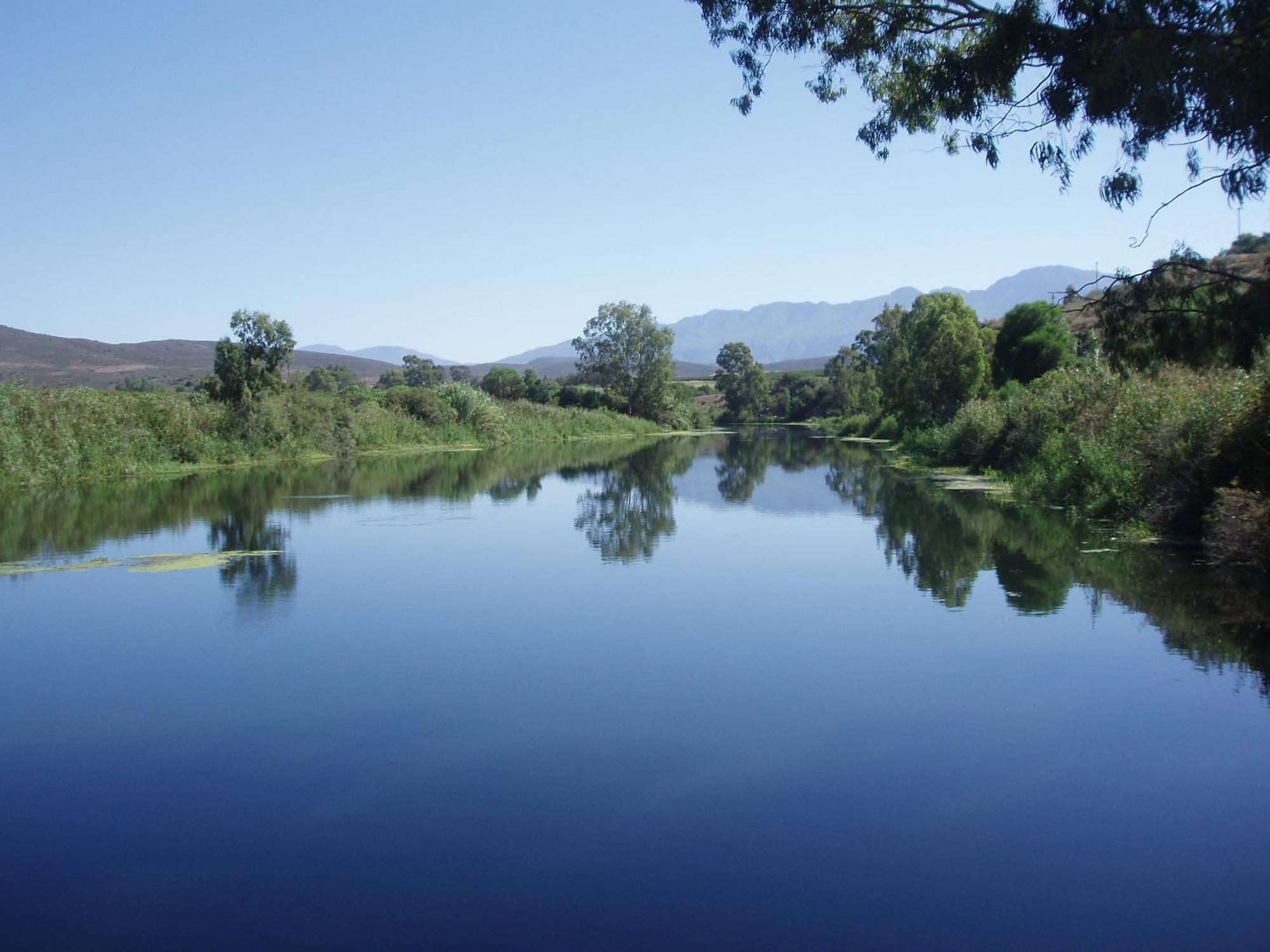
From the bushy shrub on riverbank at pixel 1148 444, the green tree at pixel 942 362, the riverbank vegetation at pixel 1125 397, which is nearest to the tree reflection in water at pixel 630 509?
the riverbank vegetation at pixel 1125 397

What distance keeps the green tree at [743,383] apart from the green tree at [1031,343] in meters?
53.1

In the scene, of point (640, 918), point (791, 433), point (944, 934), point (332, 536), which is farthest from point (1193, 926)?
point (791, 433)

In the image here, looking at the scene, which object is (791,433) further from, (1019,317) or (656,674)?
(656,674)

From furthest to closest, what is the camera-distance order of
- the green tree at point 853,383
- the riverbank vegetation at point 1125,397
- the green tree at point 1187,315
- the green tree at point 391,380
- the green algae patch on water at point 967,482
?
the green tree at point 391,380
the green tree at point 853,383
the green algae patch on water at point 967,482
the riverbank vegetation at point 1125,397
the green tree at point 1187,315

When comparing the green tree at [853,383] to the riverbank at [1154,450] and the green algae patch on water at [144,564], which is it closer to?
the riverbank at [1154,450]

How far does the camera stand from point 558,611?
12234mm

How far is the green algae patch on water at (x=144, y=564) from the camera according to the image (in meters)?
Result: 15.0

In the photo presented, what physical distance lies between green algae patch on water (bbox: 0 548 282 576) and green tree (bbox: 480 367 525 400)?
197 ft

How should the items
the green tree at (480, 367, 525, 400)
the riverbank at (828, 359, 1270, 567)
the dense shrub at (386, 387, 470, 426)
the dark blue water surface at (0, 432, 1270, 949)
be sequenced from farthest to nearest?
the green tree at (480, 367, 525, 400), the dense shrub at (386, 387, 470, 426), the riverbank at (828, 359, 1270, 567), the dark blue water surface at (0, 432, 1270, 949)

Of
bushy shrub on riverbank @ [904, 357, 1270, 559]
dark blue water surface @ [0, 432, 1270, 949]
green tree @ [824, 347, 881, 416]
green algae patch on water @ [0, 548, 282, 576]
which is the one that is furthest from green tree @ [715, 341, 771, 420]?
dark blue water surface @ [0, 432, 1270, 949]

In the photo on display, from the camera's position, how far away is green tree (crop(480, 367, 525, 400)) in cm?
7900

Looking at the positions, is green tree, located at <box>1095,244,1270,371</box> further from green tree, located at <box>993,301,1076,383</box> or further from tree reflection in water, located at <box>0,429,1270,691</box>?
green tree, located at <box>993,301,1076,383</box>

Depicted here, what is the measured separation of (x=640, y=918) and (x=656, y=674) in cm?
428

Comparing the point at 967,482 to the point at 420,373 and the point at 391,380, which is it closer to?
the point at 391,380
